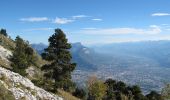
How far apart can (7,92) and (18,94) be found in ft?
6.18

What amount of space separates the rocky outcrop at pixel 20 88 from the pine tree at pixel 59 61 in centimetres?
2407

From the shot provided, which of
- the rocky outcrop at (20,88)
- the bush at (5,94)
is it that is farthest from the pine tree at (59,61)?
the bush at (5,94)

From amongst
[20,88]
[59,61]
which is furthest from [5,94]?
[59,61]

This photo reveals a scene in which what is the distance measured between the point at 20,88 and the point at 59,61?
30.4m

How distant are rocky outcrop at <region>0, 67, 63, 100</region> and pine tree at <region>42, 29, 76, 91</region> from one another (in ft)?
79.0

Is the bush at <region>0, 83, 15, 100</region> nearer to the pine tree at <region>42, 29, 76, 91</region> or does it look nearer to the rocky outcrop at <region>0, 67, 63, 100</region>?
the rocky outcrop at <region>0, 67, 63, 100</region>

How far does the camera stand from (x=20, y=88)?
44.4 m

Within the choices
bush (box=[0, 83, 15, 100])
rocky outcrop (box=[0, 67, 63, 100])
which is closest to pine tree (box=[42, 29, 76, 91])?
rocky outcrop (box=[0, 67, 63, 100])

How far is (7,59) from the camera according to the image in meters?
111

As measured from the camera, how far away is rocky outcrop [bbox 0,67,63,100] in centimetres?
4210

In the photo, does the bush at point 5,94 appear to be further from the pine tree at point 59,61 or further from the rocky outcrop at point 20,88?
the pine tree at point 59,61

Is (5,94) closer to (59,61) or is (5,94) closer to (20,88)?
(20,88)

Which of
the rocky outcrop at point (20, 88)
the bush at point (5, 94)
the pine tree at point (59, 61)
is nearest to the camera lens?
the bush at point (5, 94)

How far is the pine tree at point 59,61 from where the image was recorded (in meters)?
73.8
